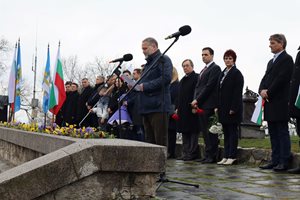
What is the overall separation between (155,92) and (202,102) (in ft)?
8.78

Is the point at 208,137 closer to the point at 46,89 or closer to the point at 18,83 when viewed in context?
the point at 46,89

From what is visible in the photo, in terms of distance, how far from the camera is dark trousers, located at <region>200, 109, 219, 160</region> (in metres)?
8.88

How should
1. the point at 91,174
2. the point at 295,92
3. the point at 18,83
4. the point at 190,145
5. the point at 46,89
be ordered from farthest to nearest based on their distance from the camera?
the point at 18,83 → the point at 46,89 → the point at 190,145 → the point at 295,92 → the point at 91,174

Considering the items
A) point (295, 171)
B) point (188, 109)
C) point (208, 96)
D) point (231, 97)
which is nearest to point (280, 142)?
point (295, 171)

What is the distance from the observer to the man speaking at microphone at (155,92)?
618 centimetres

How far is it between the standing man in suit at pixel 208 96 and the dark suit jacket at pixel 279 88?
5.16ft

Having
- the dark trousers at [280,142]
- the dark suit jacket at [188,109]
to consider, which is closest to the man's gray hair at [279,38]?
the dark trousers at [280,142]

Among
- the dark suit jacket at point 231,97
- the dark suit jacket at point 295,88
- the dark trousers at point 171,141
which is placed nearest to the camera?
the dark suit jacket at point 295,88

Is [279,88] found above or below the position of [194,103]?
above

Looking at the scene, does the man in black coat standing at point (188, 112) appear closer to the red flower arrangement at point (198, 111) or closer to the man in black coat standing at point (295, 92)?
the red flower arrangement at point (198, 111)

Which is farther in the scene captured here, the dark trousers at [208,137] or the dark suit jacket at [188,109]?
the dark suit jacket at [188,109]

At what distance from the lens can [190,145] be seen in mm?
9883

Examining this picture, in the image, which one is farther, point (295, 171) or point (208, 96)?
point (208, 96)

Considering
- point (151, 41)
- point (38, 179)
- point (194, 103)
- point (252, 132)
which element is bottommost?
point (38, 179)
